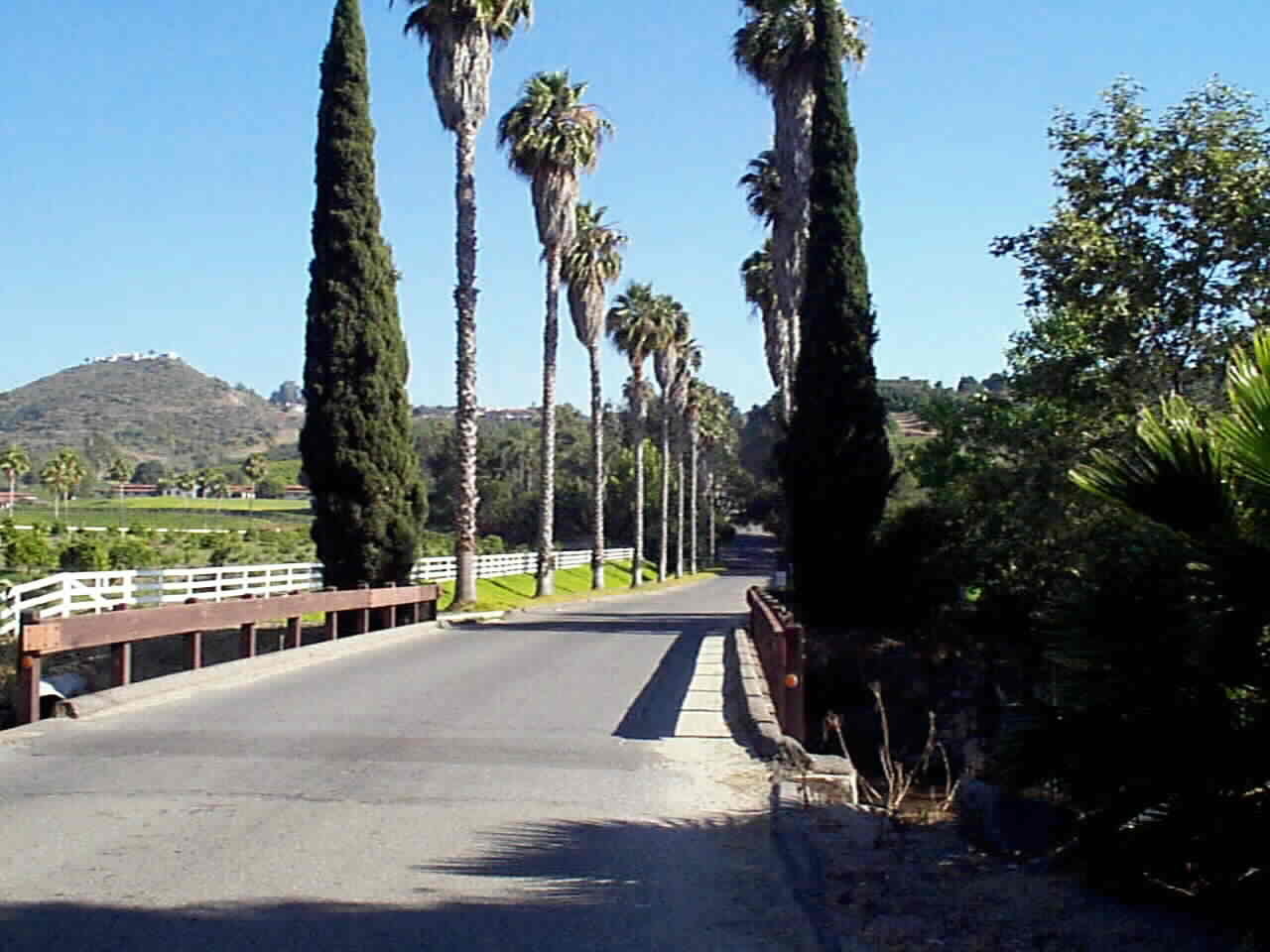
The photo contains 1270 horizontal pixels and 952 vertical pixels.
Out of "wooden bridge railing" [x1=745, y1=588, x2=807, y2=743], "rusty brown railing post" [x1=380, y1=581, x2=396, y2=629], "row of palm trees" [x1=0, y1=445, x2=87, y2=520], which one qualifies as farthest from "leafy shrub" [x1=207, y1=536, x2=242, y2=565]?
"row of palm trees" [x1=0, y1=445, x2=87, y2=520]

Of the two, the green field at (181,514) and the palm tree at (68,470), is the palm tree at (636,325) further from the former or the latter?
the palm tree at (68,470)

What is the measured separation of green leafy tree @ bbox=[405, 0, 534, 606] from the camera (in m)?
35.8

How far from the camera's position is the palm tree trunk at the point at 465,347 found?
35812mm

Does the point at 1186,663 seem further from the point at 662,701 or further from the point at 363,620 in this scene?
the point at 363,620

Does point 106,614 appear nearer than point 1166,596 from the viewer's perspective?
No

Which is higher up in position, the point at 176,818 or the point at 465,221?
the point at 465,221

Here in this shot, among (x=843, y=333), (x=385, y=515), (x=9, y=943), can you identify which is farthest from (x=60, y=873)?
(x=843, y=333)

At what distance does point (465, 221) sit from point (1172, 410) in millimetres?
30385

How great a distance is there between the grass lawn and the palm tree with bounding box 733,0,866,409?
11010 mm

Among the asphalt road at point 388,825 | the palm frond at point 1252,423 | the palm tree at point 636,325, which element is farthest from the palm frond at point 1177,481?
the palm tree at point 636,325

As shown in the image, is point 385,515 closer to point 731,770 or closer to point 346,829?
point 731,770

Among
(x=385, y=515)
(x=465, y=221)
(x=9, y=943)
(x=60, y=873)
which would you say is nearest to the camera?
(x=9, y=943)

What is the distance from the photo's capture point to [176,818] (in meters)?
9.05

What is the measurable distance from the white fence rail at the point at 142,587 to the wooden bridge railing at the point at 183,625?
0.63 m
